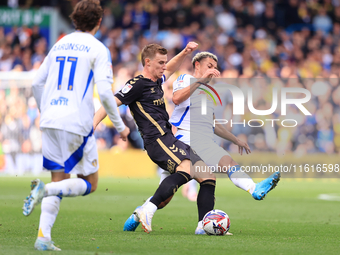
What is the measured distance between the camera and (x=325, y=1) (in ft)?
72.2

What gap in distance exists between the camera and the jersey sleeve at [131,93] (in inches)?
230

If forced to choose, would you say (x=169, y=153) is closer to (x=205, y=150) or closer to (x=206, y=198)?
(x=206, y=198)

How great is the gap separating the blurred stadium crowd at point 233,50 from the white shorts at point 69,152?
37.9 feet

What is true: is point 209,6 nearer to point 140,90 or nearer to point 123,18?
point 123,18

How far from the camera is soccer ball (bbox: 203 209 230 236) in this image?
5.66 meters

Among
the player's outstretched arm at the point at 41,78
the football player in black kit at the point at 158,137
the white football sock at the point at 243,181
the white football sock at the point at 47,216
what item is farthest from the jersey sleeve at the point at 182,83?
the white football sock at the point at 47,216

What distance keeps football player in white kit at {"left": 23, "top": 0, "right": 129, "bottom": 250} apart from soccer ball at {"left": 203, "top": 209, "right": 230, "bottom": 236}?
159cm

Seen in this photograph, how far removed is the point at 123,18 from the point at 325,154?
9798 millimetres

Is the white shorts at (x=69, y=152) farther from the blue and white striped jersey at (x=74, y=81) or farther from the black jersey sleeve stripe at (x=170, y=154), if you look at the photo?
the black jersey sleeve stripe at (x=170, y=154)

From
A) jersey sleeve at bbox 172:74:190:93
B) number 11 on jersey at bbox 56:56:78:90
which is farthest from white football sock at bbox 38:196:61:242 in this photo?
jersey sleeve at bbox 172:74:190:93

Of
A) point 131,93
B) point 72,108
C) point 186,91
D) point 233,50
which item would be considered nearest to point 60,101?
point 72,108

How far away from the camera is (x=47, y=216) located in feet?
14.7

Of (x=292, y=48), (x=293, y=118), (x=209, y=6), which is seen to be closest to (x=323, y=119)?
(x=293, y=118)

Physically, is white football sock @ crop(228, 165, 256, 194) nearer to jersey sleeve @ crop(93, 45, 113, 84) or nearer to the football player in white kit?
the football player in white kit
